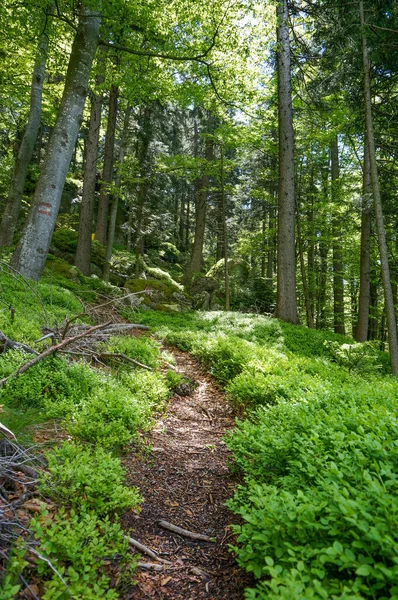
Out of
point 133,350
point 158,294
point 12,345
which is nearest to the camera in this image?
point 12,345

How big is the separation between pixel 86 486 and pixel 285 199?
35.4ft

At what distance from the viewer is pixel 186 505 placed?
300cm

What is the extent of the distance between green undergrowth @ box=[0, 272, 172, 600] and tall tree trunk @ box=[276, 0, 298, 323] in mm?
6444

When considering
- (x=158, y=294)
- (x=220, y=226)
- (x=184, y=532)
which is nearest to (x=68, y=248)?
(x=158, y=294)

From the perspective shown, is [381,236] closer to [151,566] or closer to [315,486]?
[315,486]

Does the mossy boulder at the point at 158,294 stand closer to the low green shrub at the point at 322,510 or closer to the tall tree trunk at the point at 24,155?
the tall tree trunk at the point at 24,155

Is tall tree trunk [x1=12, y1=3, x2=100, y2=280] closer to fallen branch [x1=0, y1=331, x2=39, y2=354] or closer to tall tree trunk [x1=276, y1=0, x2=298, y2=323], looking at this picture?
fallen branch [x1=0, y1=331, x2=39, y2=354]

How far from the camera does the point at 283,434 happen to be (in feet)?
9.53

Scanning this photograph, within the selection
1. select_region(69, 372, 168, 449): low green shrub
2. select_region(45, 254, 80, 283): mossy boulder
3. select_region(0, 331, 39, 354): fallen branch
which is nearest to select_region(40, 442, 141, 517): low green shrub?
select_region(69, 372, 168, 449): low green shrub

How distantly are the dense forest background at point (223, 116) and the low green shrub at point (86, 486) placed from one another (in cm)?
581

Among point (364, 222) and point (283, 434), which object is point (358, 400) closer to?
point (283, 434)

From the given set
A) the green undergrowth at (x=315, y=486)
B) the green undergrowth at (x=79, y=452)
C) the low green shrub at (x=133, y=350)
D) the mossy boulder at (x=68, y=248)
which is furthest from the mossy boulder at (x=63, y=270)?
the green undergrowth at (x=315, y=486)

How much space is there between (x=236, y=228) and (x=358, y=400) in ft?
76.6

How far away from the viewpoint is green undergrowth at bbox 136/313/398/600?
1527 mm
